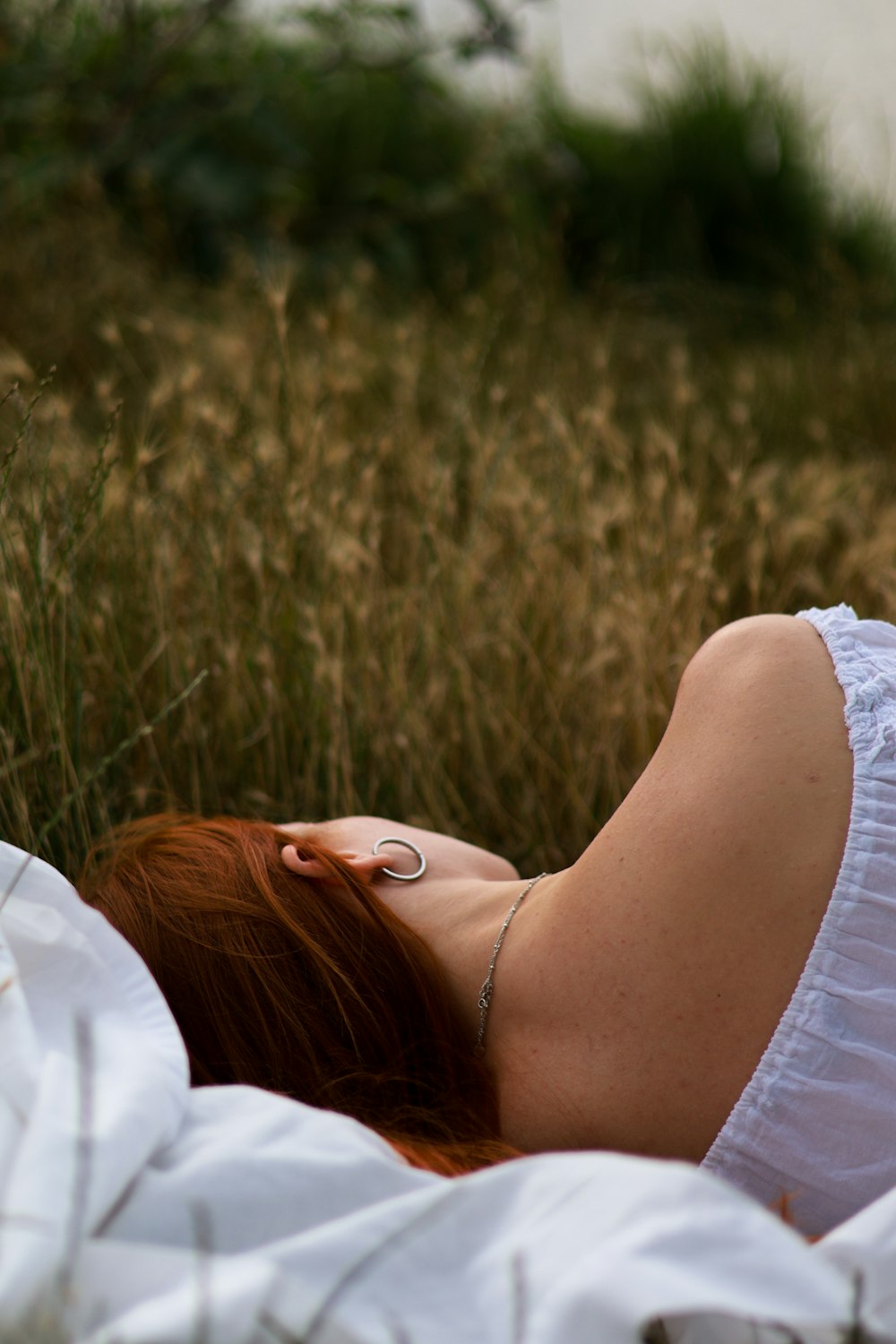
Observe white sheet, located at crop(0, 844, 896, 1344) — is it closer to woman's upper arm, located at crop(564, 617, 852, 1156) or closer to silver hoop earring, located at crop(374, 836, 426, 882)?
woman's upper arm, located at crop(564, 617, 852, 1156)

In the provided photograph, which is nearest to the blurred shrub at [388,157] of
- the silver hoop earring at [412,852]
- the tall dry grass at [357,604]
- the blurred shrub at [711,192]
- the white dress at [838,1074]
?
the blurred shrub at [711,192]

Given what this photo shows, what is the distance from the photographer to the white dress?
1.43m

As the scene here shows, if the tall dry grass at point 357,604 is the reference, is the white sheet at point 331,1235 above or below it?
below

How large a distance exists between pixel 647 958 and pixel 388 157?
5397 millimetres

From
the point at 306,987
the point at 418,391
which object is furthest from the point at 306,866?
the point at 418,391

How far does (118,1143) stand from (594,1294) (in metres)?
0.41

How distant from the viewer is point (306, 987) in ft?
5.34

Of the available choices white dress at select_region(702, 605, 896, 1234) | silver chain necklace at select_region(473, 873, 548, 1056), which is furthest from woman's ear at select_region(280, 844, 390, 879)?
white dress at select_region(702, 605, 896, 1234)

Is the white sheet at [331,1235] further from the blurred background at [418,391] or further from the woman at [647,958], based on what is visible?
the blurred background at [418,391]

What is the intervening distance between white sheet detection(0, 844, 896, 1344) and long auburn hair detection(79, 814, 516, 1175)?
0.99 feet

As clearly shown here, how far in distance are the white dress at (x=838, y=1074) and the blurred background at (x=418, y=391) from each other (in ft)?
2.94

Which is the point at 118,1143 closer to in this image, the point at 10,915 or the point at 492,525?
the point at 10,915

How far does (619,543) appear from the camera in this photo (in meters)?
3.29

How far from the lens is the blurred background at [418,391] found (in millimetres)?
2404
